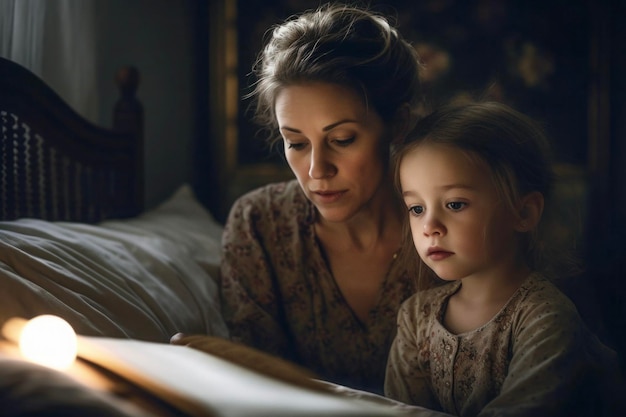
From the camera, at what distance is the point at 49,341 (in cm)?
78

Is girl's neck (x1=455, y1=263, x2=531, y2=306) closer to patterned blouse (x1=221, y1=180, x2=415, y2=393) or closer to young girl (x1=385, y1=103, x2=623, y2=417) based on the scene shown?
young girl (x1=385, y1=103, x2=623, y2=417)

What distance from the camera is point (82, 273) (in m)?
1.20

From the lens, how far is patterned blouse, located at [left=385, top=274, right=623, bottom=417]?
35.1 inches

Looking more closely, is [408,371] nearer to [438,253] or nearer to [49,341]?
[438,253]

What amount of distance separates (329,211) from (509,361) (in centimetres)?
49

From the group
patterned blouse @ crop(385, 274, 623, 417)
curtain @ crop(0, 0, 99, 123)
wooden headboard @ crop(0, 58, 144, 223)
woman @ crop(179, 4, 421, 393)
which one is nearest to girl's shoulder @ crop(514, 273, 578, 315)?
patterned blouse @ crop(385, 274, 623, 417)

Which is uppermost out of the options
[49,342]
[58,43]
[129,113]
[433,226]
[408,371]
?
[58,43]

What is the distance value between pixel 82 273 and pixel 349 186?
52 centimetres

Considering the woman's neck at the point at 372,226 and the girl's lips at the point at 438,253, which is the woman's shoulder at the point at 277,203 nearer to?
the woman's neck at the point at 372,226

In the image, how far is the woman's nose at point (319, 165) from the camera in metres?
1.30

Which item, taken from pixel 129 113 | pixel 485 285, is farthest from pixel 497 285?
pixel 129 113

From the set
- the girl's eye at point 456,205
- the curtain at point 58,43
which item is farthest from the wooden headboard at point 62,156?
the girl's eye at point 456,205

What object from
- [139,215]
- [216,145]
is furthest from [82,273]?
[216,145]

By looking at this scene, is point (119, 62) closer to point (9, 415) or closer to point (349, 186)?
point (349, 186)
